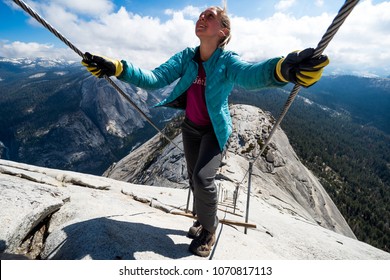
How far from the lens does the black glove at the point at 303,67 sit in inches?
112

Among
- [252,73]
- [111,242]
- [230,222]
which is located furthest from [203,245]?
[252,73]

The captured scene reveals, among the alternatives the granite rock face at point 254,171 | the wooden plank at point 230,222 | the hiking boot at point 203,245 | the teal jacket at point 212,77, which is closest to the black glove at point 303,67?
the teal jacket at point 212,77

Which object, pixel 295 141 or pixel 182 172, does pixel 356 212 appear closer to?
pixel 295 141

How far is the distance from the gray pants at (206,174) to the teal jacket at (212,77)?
0.81ft

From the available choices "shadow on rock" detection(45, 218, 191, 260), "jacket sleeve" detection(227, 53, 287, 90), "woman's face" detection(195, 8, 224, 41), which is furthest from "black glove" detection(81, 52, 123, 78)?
"shadow on rock" detection(45, 218, 191, 260)

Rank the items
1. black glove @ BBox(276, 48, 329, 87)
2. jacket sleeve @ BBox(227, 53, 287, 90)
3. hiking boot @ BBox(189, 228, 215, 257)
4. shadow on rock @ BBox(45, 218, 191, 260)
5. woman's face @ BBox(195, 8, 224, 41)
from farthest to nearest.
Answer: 1. hiking boot @ BBox(189, 228, 215, 257)
2. woman's face @ BBox(195, 8, 224, 41)
3. shadow on rock @ BBox(45, 218, 191, 260)
4. jacket sleeve @ BBox(227, 53, 287, 90)
5. black glove @ BBox(276, 48, 329, 87)

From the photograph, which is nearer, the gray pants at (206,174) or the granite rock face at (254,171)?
the gray pants at (206,174)

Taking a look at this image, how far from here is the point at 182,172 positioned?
21.6 metres

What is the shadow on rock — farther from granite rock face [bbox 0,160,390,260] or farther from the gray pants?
the gray pants

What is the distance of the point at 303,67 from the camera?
292 cm

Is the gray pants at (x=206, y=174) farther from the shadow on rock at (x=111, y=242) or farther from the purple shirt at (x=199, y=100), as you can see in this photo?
the shadow on rock at (x=111, y=242)

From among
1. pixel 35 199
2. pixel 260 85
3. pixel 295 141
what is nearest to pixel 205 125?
pixel 260 85

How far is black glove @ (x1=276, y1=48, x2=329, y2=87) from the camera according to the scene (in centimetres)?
283

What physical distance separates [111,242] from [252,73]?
3886mm
